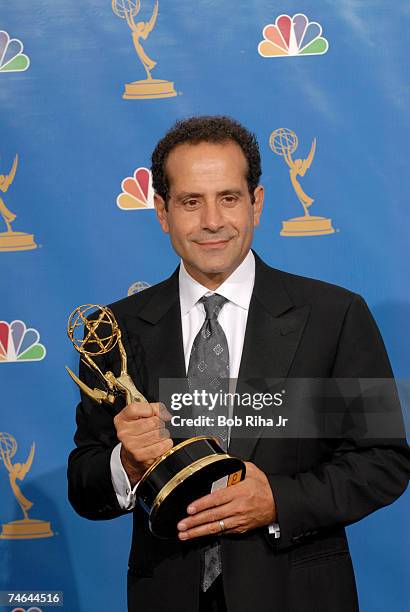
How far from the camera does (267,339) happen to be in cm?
174

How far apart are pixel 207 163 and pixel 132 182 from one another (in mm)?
699

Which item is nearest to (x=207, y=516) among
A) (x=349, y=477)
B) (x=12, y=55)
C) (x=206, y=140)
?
(x=349, y=477)

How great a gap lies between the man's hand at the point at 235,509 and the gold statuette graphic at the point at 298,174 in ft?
2.97

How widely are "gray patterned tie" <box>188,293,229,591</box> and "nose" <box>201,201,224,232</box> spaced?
0.15 m

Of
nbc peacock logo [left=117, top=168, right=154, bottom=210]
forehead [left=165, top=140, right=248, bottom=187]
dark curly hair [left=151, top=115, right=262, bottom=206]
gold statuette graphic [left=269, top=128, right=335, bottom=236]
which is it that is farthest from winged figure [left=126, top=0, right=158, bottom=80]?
forehead [left=165, top=140, right=248, bottom=187]

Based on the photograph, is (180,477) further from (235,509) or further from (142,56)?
(142,56)

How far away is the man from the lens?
1598 millimetres

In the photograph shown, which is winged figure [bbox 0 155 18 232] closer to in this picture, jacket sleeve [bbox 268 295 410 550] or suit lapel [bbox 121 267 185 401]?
suit lapel [bbox 121 267 185 401]

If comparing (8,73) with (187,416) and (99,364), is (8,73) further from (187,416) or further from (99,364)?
(187,416)

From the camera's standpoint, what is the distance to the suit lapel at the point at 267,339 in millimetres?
1694

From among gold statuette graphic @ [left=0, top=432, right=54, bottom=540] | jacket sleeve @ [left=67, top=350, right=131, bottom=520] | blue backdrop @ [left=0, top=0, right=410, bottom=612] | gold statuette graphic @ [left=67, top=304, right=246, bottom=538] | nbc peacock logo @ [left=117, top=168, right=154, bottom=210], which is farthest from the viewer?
gold statuette graphic @ [left=0, top=432, right=54, bottom=540]

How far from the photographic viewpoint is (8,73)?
8.20 ft

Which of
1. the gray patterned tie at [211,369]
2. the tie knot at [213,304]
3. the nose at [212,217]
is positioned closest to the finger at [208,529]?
the gray patterned tie at [211,369]

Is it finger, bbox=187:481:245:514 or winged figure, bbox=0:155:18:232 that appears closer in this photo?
finger, bbox=187:481:245:514
